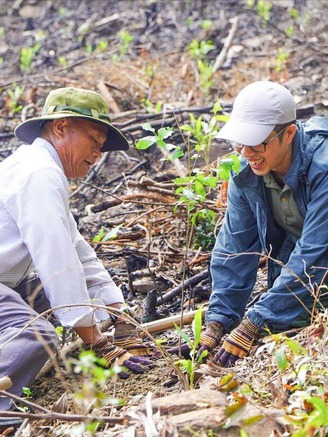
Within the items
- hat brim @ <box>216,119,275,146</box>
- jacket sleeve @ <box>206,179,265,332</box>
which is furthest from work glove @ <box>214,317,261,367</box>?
hat brim @ <box>216,119,275,146</box>

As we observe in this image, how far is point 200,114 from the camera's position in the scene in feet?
25.8

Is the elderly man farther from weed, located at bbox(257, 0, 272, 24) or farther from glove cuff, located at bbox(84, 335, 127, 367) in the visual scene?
weed, located at bbox(257, 0, 272, 24)

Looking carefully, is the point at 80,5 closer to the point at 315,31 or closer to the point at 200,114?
the point at 315,31

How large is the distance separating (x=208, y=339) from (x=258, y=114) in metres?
1.11

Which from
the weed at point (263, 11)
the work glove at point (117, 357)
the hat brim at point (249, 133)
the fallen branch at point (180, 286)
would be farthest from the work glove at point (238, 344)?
the weed at point (263, 11)

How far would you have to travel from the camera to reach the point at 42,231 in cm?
387

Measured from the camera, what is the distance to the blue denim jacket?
3.86 metres

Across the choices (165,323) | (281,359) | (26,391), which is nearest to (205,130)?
(165,323)

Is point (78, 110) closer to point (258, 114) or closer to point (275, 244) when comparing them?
point (258, 114)

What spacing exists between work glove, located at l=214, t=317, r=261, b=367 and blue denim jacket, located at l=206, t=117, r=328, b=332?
49 millimetres

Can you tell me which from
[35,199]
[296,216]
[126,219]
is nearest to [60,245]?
[35,199]

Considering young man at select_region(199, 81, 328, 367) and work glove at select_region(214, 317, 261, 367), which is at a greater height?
young man at select_region(199, 81, 328, 367)

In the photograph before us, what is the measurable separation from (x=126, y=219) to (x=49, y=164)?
7.04 feet

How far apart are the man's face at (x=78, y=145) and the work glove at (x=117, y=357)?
2.94 ft
